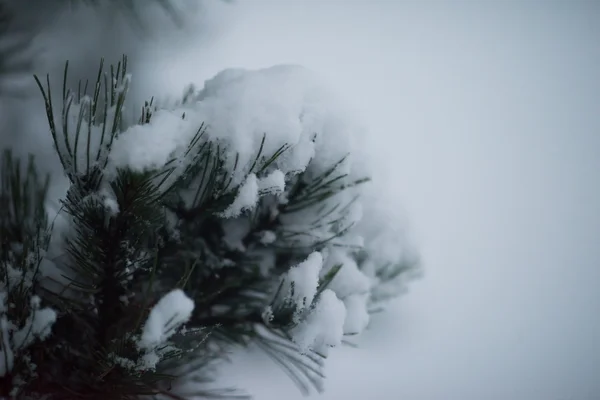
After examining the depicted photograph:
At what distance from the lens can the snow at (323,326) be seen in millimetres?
524

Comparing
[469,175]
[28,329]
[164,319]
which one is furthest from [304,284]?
[469,175]

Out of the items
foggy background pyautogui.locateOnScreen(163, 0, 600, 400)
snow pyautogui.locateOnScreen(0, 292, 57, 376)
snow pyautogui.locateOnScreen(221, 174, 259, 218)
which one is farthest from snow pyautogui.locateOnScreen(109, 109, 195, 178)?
foggy background pyautogui.locateOnScreen(163, 0, 600, 400)

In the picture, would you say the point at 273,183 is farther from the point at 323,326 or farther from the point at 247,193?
the point at 323,326

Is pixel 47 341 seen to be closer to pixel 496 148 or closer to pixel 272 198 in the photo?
pixel 272 198

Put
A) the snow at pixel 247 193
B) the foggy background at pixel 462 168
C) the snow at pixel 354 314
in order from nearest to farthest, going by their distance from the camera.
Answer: the snow at pixel 247 193 → the snow at pixel 354 314 → the foggy background at pixel 462 168

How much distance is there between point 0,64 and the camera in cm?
113

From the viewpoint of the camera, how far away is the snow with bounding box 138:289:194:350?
1.47 feet

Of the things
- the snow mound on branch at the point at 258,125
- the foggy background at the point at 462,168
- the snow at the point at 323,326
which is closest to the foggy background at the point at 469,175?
the foggy background at the point at 462,168

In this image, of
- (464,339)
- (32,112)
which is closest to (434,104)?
(464,339)

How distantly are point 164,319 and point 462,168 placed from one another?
438 cm

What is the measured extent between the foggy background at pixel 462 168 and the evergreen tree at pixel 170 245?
6.8 inches

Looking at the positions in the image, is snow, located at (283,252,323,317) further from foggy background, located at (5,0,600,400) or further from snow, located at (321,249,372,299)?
foggy background, located at (5,0,600,400)

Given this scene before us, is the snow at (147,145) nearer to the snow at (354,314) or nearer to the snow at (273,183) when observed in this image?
the snow at (273,183)

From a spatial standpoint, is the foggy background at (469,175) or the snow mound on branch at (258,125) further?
the foggy background at (469,175)
